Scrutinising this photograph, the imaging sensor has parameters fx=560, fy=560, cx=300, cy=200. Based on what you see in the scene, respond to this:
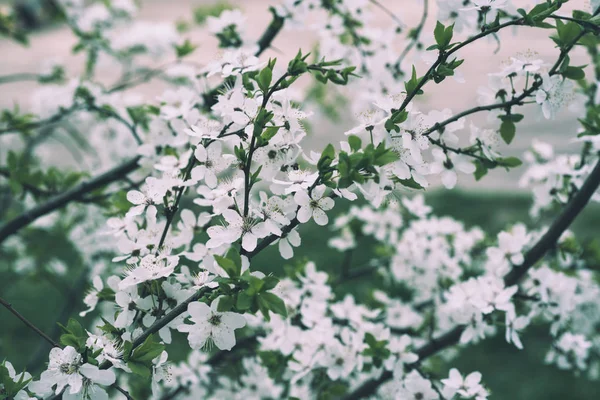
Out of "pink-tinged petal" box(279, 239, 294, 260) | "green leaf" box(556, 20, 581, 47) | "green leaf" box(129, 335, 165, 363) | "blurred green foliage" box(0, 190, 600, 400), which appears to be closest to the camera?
"green leaf" box(129, 335, 165, 363)

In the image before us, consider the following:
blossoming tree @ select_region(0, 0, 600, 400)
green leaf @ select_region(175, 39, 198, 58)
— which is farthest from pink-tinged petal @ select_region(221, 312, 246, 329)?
green leaf @ select_region(175, 39, 198, 58)

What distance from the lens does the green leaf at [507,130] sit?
1611 mm

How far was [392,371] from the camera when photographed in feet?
6.45

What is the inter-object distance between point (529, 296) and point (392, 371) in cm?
58

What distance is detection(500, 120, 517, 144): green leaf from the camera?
1611 millimetres

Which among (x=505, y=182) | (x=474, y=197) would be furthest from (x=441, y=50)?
(x=505, y=182)

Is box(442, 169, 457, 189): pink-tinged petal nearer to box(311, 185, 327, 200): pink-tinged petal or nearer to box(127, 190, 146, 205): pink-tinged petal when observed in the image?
box(311, 185, 327, 200): pink-tinged petal

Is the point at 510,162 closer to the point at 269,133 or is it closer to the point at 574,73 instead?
the point at 574,73

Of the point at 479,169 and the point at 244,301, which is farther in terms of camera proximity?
the point at 479,169

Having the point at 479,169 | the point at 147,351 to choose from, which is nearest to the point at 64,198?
the point at 147,351

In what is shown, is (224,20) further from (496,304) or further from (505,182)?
(505,182)

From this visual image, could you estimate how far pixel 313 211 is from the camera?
4.27 feet

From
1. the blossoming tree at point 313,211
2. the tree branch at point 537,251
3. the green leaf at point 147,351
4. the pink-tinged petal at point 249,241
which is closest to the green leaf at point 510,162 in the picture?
the blossoming tree at point 313,211

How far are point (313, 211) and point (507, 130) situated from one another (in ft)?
2.25
